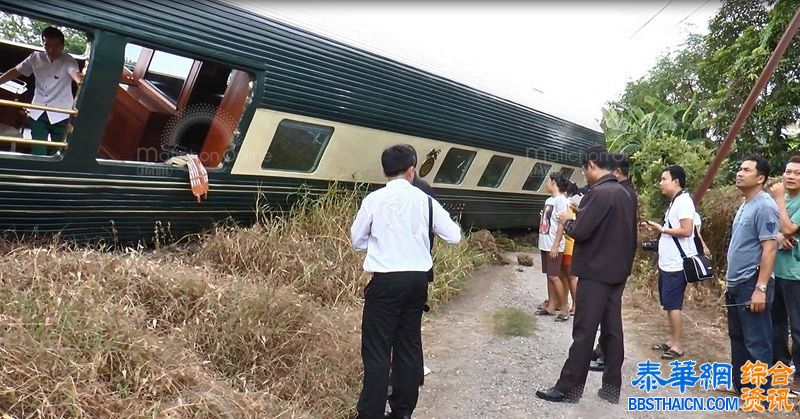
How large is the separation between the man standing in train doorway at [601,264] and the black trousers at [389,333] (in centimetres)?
109

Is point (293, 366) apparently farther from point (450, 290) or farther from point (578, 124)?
point (578, 124)

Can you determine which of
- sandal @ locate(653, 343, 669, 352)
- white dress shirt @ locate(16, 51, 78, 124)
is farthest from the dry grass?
sandal @ locate(653, 343, 669, 352)

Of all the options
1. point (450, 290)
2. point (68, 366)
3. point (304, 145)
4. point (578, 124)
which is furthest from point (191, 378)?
point (578, 124)

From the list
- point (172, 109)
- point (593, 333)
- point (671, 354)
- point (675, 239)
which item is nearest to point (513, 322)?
point (671, 354)

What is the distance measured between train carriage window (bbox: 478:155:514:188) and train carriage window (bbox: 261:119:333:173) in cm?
339

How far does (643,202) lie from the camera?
947 cm

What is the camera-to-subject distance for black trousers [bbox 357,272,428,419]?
287 cm

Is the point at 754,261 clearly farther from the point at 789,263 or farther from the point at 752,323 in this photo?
the point at 752,323

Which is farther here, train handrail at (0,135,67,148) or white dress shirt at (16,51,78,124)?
white dress shirt at (16,51,78,124)

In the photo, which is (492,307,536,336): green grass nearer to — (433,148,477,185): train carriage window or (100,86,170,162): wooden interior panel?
(433,148,477,185): train carriage window

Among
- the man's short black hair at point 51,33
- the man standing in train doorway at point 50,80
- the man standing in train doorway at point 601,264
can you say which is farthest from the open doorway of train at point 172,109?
the man standing in train doorway at point 601,264

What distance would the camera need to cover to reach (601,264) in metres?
3.37

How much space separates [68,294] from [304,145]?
2.90 metres

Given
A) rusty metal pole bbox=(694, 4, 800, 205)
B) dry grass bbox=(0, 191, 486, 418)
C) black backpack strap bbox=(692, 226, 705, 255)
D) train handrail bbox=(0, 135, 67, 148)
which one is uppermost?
rusty metal pole bbox=(694, 4, 800, 205)
